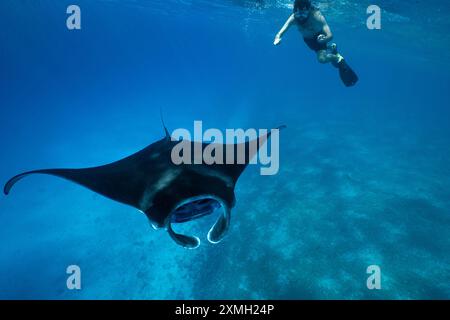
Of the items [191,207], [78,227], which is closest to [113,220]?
[78,227]

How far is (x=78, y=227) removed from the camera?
56.7 feet

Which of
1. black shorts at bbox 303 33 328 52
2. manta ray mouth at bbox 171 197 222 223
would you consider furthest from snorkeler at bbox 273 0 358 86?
manta ray mouth at bbox 171 197 222 223

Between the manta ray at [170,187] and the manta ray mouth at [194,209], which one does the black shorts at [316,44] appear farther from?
the manta ray mouth at [194,209]

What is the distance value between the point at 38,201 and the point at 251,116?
22.0 m

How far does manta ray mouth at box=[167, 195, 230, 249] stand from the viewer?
143 inches

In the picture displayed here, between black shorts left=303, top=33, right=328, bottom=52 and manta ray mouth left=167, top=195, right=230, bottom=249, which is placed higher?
black shorts left=303, top=33, right=328, bottom=52

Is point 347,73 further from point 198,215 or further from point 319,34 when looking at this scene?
point 198,215

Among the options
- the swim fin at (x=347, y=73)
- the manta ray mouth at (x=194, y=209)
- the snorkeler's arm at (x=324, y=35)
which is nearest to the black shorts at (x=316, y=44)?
the snorkeler's arm at (x=324, y=35)

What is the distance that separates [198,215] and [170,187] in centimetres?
67

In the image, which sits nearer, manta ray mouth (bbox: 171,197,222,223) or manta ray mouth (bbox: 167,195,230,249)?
manta ray mouth (bbox: 167,195,230,249)

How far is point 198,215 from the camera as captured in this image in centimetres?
411

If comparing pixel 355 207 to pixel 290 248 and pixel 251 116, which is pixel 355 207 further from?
pixel 251 116

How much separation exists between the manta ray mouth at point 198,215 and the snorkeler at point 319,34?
755cm

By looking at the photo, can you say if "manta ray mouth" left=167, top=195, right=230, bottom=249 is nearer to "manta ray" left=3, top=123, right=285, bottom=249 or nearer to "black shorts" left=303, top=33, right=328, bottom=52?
"manta ray" left=3, top=123, right=285, bottom=249
